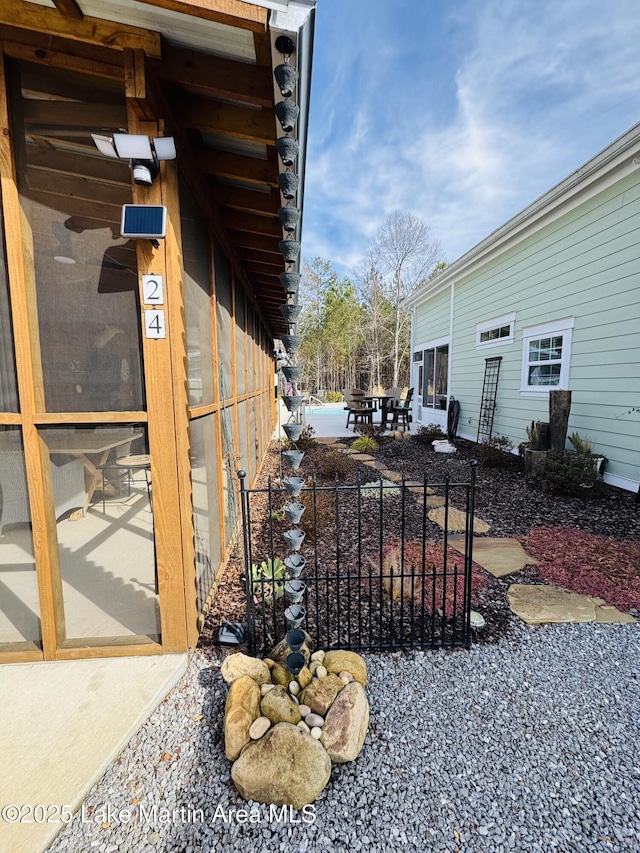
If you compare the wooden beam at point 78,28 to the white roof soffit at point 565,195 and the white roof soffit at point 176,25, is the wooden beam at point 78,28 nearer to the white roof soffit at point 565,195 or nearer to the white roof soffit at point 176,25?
the white roof soffit at point 176,25

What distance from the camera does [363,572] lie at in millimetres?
3000

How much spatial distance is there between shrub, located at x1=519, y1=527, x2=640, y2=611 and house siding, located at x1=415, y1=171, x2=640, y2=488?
1.82 m

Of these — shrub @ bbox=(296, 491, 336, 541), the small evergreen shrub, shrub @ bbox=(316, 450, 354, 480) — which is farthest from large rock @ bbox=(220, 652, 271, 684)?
the small evergreen shrub

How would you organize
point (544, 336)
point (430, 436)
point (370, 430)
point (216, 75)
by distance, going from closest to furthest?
1. point (216, 75)
2. point (544, 336)
3. point (430, 436)
4. point (370, 430)

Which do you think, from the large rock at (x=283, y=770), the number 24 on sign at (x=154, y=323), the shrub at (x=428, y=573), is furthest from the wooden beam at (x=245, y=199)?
the large rock at (x=283, y=770)

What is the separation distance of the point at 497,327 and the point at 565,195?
2660 mm

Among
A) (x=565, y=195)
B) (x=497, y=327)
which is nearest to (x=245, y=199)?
(x=565, y=195)

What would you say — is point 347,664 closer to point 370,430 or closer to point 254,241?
point 254,241

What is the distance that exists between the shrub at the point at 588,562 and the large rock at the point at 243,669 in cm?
234

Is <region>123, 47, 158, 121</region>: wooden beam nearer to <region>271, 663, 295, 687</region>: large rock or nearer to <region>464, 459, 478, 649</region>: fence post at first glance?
<region>464, 459, 478, 649</region>: fence post

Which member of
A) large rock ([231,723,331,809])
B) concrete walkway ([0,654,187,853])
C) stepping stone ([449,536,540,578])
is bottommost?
stepping stone ([449,536,540,578])

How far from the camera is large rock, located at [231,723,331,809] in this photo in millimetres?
1331

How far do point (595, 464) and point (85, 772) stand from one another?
590 cm

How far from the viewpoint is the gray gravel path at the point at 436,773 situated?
48.8 inches
